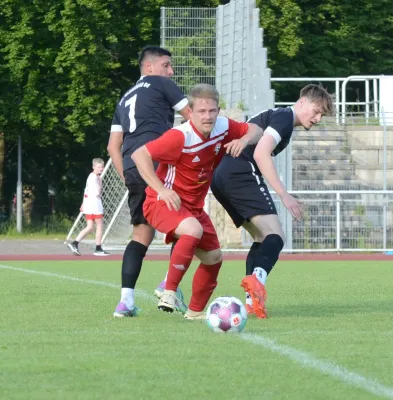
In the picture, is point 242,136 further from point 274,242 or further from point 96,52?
point 96,52

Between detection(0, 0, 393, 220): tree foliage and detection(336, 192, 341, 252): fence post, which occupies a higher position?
detection(0, 0, 393, 220): tree foliage

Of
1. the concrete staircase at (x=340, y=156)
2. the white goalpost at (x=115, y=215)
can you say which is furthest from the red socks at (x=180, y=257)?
the concrete staircase at (x=340, y=156)

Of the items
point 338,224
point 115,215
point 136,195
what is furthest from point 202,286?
point 115,215

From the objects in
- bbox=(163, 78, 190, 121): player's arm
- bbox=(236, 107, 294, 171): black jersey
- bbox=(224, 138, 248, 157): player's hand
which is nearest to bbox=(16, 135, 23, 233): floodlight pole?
bbox=(236, 107, 294, 171): black jersey

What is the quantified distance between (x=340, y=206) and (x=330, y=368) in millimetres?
16229

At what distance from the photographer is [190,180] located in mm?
8883

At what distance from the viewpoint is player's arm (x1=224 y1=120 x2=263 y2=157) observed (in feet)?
29.1

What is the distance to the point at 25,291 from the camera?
12219 millimetres

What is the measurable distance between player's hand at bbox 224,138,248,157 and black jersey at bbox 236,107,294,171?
52 centimetres

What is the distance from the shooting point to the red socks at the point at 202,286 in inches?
359

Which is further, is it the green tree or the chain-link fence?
the green tree

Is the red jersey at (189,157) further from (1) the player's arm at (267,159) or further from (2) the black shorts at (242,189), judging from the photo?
(2) the black shorts at (242,189)

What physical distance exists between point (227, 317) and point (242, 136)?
1.74m

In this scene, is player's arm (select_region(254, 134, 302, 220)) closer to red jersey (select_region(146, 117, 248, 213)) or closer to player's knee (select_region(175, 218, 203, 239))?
red jersey (select_region(146, 117, 248, 213))
